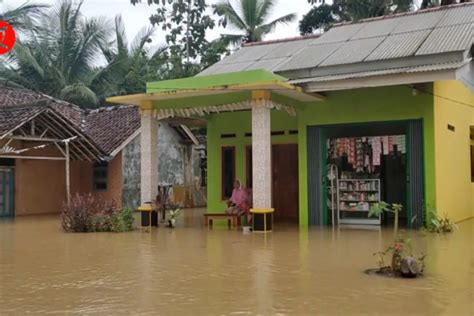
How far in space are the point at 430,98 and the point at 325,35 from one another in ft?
12.3

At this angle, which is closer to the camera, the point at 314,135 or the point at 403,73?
the point at 403,73

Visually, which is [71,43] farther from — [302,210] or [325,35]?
[302,210]

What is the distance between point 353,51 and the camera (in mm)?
12695

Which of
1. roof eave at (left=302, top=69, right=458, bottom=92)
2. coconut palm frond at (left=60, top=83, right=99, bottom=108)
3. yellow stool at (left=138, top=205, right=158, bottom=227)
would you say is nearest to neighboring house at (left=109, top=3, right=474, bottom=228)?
roof eave at (left=302, top=69, right=458, bottom=92)

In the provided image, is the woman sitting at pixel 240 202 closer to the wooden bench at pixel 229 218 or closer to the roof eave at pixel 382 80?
the wooden bench at pixel 229 218

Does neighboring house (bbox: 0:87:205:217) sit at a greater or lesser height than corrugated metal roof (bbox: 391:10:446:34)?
lesser

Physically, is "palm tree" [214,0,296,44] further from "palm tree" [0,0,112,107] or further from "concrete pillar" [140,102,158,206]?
"concrete pillar" [140,102,158,206]

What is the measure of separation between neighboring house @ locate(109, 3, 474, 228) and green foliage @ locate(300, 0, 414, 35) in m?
10.0

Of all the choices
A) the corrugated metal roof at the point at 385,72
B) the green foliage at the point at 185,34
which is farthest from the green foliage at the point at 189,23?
the corrugated metal roof at the point at 385,72

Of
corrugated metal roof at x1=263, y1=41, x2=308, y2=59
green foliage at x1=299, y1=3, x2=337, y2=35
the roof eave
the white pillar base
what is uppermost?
green foliage at x1=299, y1=3, x2=337, y2=35

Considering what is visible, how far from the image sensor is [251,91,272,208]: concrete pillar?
11887mm

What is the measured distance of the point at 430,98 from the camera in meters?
12.1

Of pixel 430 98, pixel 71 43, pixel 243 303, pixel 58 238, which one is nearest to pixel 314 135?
pixel 430 98

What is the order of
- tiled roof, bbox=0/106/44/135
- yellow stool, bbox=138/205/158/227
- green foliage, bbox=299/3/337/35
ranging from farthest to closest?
green foliage, bbox=299/3/337/35, tiled roof, bbox=0/106/44/135, yellow stool, bbox=138/205/158/227
